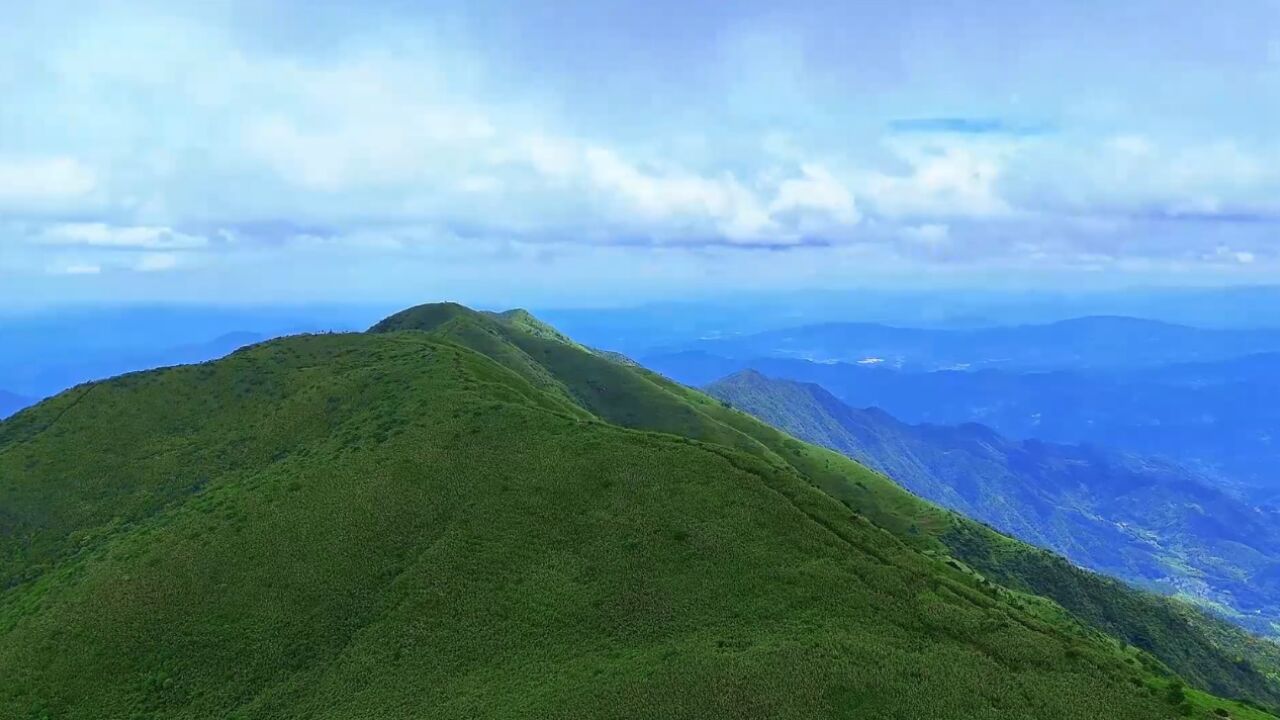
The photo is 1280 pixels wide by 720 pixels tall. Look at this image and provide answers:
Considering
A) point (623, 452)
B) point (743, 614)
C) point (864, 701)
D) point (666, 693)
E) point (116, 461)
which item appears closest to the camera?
point (864, 701)

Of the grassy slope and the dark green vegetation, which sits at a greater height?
the dark green vegetation

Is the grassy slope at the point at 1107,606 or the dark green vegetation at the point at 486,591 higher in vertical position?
the dark green vegetation at the point at 486,591

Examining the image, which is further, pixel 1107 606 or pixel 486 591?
pixel 1107 606

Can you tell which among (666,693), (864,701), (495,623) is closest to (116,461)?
(495,623)

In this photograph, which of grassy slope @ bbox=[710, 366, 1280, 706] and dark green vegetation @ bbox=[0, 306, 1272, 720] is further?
grassy slope @ bbox=[710, 366, 1280, 706]

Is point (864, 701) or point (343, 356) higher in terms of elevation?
point (343, 356)

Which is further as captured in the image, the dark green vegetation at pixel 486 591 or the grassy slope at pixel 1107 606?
the grassy slope at pixel 1107 606

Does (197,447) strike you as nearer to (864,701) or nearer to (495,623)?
(495,623)

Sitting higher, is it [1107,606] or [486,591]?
[486,591]
